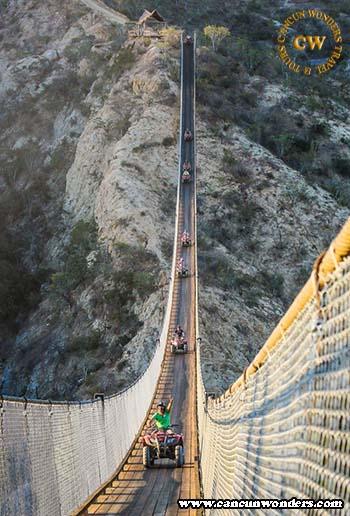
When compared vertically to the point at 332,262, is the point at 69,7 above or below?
above

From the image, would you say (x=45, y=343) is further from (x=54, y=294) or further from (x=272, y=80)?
(x=272, y=80)

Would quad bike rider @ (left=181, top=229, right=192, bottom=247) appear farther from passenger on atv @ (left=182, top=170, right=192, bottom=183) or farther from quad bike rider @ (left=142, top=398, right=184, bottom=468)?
quad bike rider @ (left=142, top=398, right=184, bottom=468)

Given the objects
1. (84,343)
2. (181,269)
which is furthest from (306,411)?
(84,343)

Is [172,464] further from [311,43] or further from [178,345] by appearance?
[311,43]

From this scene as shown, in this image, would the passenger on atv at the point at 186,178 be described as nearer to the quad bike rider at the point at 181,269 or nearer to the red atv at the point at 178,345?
the quad bike rider at the point at 181,269

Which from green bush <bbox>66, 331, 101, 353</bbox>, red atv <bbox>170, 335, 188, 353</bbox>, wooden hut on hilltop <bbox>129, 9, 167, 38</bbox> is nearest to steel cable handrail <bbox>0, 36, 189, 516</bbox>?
red atv <bbox>170, 335, 188, 353</bbox>

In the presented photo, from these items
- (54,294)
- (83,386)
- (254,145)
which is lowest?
(83,386)

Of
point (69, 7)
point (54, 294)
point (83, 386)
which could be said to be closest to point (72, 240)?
point (54, 294)
